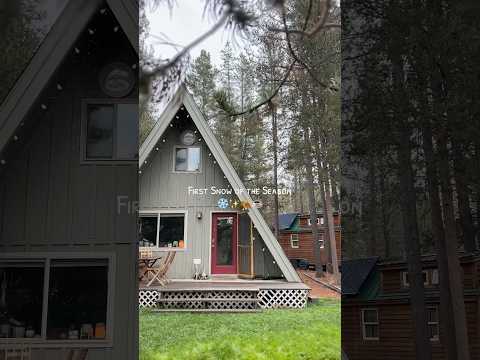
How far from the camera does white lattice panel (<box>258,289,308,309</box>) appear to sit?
89.4 inches

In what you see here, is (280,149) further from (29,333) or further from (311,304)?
(29,333)

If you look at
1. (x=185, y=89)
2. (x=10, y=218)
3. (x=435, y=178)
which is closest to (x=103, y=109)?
(x=185, y=89)

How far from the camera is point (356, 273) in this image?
2264mm

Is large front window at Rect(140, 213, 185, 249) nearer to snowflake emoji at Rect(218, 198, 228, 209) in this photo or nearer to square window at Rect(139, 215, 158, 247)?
square window at Rect(139, 215, 158, 247)

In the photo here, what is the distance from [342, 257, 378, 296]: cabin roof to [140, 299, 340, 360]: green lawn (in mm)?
106

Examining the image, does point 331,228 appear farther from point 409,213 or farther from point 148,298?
point 148,298

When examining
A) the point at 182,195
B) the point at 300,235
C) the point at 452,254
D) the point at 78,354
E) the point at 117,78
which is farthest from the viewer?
the point at 117,78

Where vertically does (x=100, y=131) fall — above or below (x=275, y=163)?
above

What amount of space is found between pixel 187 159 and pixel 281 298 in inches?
29.4

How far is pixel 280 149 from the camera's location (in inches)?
90.5

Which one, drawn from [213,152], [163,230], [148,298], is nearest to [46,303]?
[148,298]

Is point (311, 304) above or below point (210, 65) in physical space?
below

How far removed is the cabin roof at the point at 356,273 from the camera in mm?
2242

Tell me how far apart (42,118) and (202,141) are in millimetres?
816
